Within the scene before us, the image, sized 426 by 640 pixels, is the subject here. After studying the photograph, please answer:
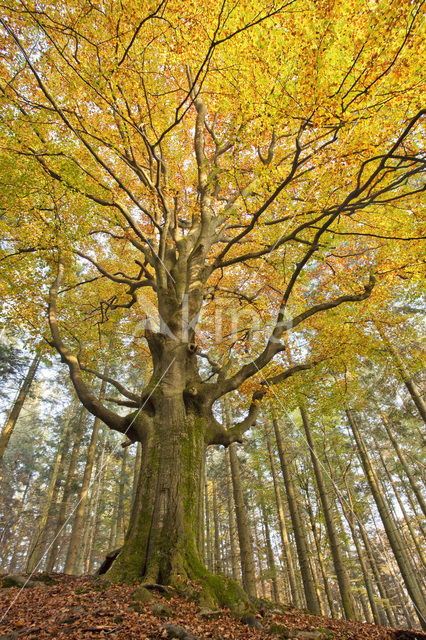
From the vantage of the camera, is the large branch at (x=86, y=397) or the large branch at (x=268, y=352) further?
the large branch at (x=268, y=352)

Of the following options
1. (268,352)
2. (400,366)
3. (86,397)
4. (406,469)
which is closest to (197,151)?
(268,352)

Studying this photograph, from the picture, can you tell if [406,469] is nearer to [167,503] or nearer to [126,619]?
[167,503]

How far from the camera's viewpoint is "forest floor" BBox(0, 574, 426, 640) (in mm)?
2523

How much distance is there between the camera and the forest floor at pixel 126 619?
2.52m

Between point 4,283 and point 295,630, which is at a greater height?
point 4,283

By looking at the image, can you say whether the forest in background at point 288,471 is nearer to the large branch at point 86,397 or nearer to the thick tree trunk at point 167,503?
the large branch at point 86,397

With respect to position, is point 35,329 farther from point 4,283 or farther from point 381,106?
point 381,106

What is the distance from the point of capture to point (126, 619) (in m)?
2.77

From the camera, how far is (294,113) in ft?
16.7

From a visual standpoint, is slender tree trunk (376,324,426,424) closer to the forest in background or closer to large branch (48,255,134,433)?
the forest in background

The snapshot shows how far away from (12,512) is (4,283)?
2673 centimetres

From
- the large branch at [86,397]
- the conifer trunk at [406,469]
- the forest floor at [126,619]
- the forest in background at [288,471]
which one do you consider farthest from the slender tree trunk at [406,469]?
the large branch at [86,397]

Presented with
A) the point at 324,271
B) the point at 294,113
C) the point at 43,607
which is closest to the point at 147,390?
the point at 43,607

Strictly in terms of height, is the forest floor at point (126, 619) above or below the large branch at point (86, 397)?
below
